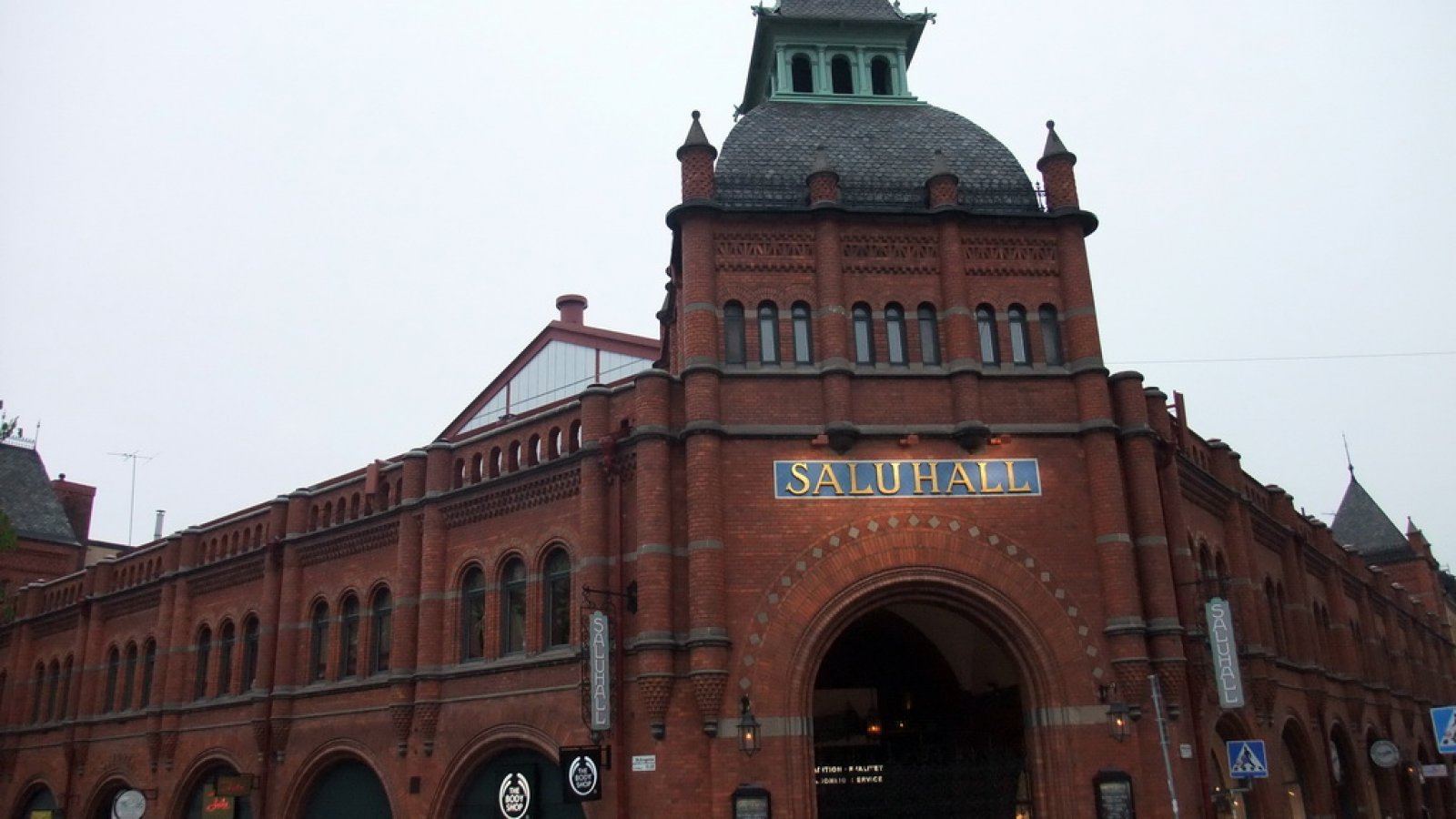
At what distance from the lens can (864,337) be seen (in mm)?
24625

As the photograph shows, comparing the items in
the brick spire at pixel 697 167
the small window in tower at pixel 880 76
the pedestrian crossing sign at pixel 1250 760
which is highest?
the small window in tower at pixel 880 76

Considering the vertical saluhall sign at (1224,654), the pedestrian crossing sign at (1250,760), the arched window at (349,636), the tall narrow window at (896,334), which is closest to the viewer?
the pedestrian crossing sign at (1250,760)

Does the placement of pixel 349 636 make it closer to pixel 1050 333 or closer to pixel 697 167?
pixel 697 167

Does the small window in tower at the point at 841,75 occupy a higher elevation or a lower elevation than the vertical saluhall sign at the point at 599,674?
higher

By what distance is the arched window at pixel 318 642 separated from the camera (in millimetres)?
30078

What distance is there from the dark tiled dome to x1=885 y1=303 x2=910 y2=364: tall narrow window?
2327mm

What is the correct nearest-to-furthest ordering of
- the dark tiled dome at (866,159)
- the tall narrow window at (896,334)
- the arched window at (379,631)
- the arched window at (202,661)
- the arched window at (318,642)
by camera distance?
the tall narrow window at (896,334) < the dark tiled dome at (866,159) < the arched window at (379,631) < the arched window at (318,642) < the arched window at (202,661)

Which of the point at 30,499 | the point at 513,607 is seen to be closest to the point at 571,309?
the point at 30,499

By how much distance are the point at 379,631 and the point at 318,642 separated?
111 inches

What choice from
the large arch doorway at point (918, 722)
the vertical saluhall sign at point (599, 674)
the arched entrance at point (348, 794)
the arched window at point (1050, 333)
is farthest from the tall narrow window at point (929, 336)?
the arched entrance at point (348, 794)

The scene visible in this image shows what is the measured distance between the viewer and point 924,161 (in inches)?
1072

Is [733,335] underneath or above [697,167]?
underneath

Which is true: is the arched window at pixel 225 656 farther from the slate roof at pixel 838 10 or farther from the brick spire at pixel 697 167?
the slate roof at pixel 838 10

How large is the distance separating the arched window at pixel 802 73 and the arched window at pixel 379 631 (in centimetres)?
1652
